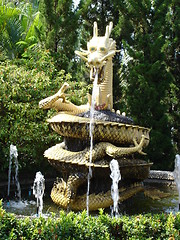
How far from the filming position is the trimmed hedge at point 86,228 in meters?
3.65

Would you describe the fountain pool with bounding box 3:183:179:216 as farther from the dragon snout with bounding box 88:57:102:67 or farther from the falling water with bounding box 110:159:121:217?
the dragon snout with bounding box 88:57:102:67

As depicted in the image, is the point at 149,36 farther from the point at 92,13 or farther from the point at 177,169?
the point at 177,169

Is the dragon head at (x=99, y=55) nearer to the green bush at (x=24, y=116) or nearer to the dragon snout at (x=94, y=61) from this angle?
the dragon snout at (x=94, y=61)

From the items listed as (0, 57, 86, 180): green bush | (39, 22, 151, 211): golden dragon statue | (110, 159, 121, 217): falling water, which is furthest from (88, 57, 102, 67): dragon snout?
(0, 57, 86, 180): green bush

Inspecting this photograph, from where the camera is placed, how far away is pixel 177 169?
7785 mm

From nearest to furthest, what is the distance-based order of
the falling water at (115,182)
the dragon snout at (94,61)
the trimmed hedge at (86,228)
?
the trimmed hedge at (86,228), the falling water at (115,182), the dragon snout at (94,61)

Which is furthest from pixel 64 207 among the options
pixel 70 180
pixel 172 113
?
pixel 172 113

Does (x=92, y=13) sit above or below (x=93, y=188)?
above

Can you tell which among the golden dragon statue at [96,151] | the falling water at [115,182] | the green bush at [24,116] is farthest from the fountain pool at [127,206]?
the green bush at [24,116]

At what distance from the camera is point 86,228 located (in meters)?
3.74

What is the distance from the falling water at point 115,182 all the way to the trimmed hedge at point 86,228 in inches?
59.2

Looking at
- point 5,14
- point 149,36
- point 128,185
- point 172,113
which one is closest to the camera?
point 128,185

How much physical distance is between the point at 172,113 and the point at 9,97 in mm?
6341

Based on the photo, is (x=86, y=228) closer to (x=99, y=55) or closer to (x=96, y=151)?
(x=96, y=151)
